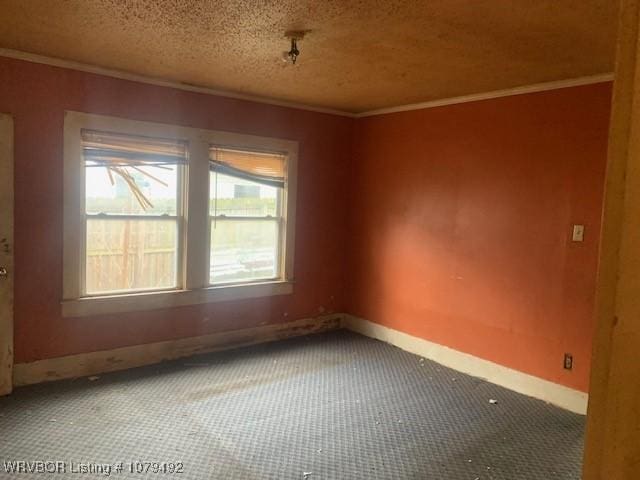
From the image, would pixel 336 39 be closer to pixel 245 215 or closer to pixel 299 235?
pixel 245 215

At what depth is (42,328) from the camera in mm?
3518

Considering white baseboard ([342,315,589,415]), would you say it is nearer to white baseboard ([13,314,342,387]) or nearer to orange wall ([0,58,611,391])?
orange wall ([0,58,611,391])

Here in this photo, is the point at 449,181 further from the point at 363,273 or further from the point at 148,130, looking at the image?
the point at 148,130

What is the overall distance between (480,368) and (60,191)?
3545 millimetres

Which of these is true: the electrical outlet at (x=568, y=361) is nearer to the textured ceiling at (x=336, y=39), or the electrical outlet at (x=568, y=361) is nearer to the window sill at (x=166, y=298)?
the textured ceiling at (x=336, y=39)

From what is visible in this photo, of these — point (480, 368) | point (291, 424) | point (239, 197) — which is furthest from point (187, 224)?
point (480, 368)

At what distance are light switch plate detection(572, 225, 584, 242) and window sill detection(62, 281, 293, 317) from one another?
2555 millimetres

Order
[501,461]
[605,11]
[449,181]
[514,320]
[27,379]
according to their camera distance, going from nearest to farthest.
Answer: [605,11] → [501,461] → [27,379] → [514,320] → [449,181]

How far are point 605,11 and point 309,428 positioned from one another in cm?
273

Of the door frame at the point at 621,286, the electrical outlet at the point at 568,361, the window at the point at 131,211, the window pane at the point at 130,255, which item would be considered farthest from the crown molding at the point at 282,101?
the door frame at the point at 621,286

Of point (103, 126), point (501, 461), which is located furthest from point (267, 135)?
point (501, 461)

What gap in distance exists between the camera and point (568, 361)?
3.47 meters

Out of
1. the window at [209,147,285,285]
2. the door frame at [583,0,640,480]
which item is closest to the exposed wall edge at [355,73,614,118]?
the window at [209,147,285,285]

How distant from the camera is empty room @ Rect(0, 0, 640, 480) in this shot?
2.63 m
